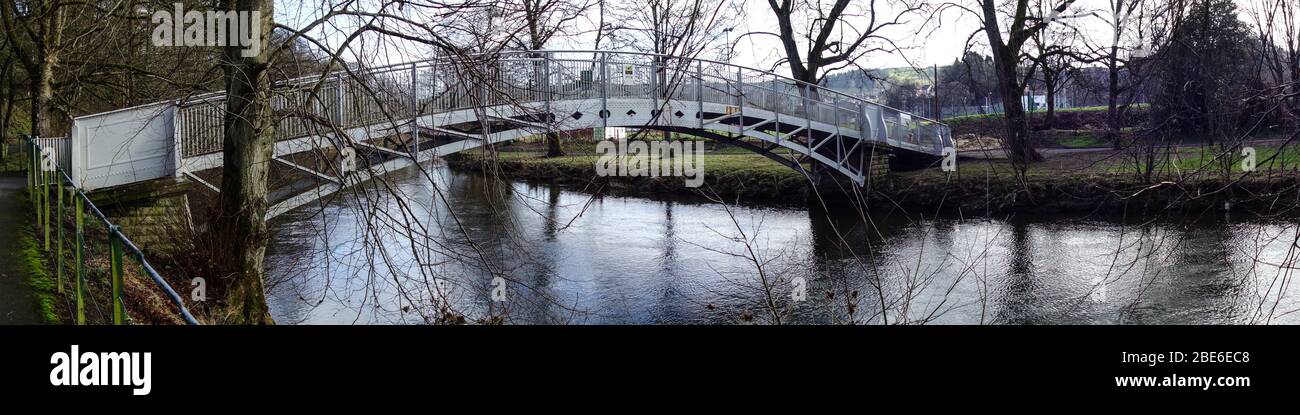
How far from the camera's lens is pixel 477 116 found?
6.74 metres

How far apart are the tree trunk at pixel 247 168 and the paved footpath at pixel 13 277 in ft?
5.10

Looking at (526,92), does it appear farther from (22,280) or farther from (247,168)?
(22,280)

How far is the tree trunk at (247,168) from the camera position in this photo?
778 centimetres

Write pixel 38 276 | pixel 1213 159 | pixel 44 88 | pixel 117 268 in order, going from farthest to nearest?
1. pixel 44 88
2. pixel 38 276
3. pixel 1213 159
4. pixel 117 268

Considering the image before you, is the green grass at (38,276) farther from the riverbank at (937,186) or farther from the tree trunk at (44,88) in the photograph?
the riverbank at (937,186)

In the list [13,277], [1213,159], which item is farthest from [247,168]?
[1213,159]

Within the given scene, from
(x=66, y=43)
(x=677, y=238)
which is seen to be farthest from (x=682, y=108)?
(x=66, y=43)

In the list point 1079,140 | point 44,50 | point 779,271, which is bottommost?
point 779,271

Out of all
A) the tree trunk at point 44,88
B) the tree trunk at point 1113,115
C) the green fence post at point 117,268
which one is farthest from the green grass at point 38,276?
the tree trunk at point 1113,115

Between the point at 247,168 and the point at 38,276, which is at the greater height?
the point at 247,168

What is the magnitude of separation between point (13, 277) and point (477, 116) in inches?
165
